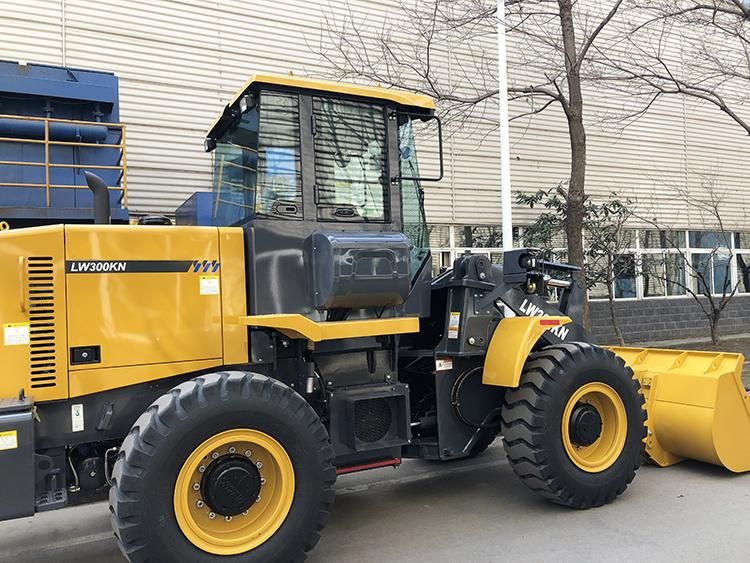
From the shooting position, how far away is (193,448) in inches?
144

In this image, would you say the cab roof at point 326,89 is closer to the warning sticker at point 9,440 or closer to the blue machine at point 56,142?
the warning sticker at point 9,440

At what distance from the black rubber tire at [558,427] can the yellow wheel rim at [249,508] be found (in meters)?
1.96

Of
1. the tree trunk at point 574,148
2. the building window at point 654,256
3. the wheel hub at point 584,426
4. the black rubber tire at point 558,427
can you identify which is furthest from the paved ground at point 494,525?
the building window at point 654,256

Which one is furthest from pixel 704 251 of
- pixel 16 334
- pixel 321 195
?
pixel 16 334

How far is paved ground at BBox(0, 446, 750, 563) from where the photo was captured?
13.9 ft

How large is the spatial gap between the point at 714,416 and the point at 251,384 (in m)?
4.06

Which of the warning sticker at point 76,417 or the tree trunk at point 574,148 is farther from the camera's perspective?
the tree trunk at point 574,148

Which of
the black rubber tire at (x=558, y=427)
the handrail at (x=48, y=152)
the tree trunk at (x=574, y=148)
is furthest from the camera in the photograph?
the tree trunk at (x=574, y=148)

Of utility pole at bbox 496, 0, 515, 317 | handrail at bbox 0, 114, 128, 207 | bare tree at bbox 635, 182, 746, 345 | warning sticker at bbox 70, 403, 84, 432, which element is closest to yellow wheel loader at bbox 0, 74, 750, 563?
warning sticker at bbox 70, 403, 84, 432

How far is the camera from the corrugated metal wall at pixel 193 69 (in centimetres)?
1046

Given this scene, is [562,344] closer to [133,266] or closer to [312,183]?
[312,183]

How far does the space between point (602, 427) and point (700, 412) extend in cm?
97

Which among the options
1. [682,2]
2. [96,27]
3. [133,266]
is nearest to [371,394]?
[133,266]

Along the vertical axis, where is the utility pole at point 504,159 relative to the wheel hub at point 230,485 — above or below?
above
